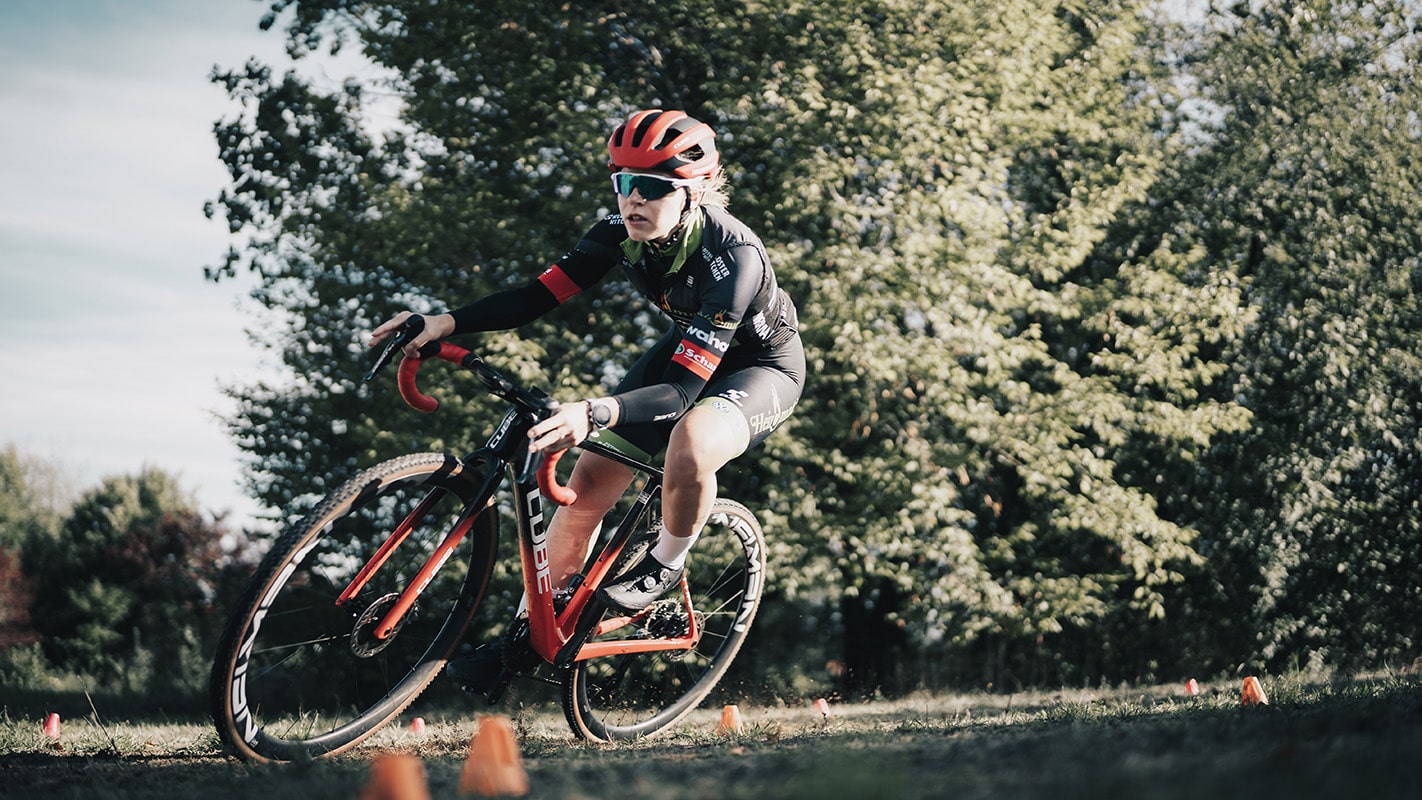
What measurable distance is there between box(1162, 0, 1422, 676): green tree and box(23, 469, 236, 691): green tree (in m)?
22.3

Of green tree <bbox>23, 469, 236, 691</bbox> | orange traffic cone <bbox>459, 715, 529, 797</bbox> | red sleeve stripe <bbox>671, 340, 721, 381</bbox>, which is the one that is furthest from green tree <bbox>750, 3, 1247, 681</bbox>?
green tree <bbox>23, 469, 236, 691</bbox>

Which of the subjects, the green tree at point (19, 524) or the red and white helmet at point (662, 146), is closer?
the red and white helmet at point (662, 146)

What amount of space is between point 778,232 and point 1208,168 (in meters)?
6.84

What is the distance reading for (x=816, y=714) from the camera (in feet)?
23.3

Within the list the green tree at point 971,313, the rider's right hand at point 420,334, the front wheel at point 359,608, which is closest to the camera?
the front wheel at point 359,608

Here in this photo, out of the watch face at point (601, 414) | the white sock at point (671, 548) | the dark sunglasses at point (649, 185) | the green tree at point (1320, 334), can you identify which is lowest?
the green tree at point (1320, 334)

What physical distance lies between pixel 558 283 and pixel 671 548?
4.06 feet

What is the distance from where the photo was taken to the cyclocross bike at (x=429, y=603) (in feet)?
11.7

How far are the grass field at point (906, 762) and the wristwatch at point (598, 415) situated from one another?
3.72 feet

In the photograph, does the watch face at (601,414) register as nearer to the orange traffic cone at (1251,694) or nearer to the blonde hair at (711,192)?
the blonde hair at (711,192)

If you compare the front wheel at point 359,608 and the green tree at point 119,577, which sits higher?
the front wheel at point 359,608

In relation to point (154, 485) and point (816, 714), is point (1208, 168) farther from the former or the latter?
point (154, 485)

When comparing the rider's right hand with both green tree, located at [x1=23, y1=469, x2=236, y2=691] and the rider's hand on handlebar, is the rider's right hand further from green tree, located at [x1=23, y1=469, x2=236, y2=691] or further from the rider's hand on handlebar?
green tree, located at [x1=23, y1=469, x2=236, y2=691]

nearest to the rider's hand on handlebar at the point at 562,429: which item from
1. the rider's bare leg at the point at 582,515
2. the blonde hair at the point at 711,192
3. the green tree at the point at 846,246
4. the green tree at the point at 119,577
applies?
the rider's bare leg at the point at 582,515
